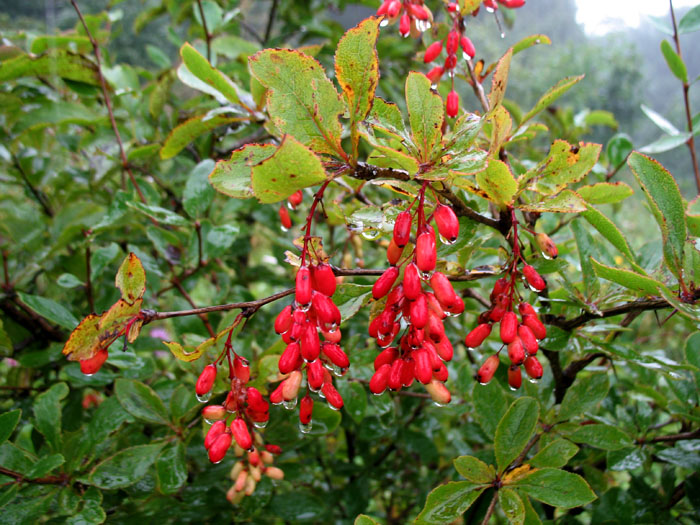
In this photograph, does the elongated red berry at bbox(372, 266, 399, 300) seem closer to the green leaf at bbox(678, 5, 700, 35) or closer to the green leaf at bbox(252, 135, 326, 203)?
the green leaf at bbox(252, 135, 326, 203)

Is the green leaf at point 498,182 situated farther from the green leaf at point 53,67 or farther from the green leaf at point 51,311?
the green leaf at point 53,67

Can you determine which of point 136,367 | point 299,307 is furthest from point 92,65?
point 299,307

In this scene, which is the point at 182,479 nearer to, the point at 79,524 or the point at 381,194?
the point at 79,524

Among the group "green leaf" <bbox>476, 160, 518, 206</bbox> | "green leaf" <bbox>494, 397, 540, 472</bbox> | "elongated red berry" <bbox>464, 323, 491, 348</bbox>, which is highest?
"green leaf" <bbox>476, 160, 518, 206</bbox>

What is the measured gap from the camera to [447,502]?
589mm

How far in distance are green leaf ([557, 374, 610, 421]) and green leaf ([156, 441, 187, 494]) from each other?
0.58 m

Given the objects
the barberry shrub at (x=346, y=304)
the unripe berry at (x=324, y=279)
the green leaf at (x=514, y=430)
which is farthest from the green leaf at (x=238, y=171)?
the green leaf at (x=514, y=430)

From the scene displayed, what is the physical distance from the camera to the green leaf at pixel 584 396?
73 cm

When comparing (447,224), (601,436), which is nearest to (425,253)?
(447,224)

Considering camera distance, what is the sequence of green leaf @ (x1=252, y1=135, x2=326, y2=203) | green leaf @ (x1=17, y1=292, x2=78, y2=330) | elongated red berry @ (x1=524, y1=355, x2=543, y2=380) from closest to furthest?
green leaf @ (x1=252, y1=135, x2=326, y2=203) → elongated red berry @ (x1=524, y1=355, x2=543, y2=380) → green leaf @ (x1=17, y1=292, x2=78, y2=330)

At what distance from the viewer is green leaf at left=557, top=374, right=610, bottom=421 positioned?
0.73 meters

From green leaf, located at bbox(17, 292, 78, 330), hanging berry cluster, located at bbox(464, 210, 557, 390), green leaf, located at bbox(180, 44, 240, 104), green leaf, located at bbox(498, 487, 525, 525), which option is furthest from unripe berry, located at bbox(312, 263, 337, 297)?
green leaf, located at bbox(17, 292, 78, 330)

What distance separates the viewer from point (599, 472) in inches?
35.7

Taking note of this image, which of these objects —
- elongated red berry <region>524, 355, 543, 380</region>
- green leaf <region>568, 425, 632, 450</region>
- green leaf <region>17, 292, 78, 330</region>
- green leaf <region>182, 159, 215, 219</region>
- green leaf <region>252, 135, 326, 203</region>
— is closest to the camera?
green leaf <region>252, 135, 326, 203</region>
